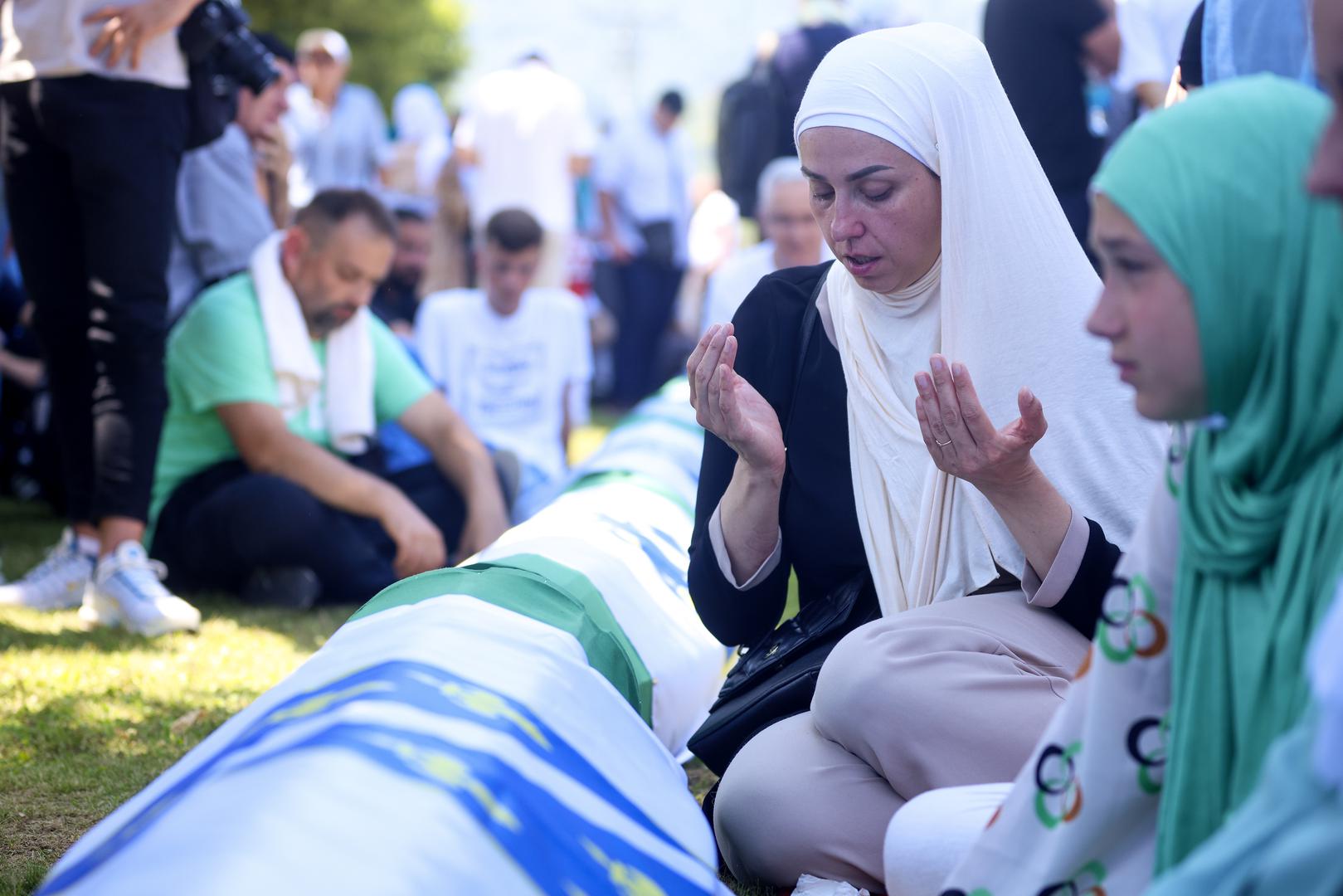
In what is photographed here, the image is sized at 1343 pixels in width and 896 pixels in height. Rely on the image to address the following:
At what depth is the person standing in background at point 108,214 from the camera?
4.02 m

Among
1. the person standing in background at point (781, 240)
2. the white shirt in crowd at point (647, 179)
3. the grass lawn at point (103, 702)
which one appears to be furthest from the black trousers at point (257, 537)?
the white shirt in crowd at point (647, 179)

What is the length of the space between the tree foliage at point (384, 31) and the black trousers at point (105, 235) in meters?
17.0

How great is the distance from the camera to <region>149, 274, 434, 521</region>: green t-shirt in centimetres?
470

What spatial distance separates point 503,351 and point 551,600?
12.6ft

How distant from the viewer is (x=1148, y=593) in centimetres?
160

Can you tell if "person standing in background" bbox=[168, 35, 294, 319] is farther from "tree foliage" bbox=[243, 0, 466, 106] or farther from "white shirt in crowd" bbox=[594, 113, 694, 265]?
"tree foliage" bbox=[243, 0, 466, 106]

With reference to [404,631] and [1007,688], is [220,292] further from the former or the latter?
[1007,688]

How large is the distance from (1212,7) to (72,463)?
332 centimetres

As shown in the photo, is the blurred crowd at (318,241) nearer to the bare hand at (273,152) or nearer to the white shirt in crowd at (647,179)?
the bare hand at (273,152)

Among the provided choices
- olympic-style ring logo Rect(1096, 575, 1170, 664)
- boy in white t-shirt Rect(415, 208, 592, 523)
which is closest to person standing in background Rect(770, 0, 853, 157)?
boy in white t-shirt Rect(415, 208, 592, 523)

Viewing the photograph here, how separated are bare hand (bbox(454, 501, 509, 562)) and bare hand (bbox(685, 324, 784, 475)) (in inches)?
102

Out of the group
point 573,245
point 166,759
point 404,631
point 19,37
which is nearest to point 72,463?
point 19,37

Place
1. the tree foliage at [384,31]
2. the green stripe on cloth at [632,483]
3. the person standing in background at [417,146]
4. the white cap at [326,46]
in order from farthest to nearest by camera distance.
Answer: the tree foliage at [384,31], the person standing in background at [417,146], the white cap at [326,46], the green stripe on cloth at [632,483]

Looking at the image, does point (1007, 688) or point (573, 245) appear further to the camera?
point (573, 245)
